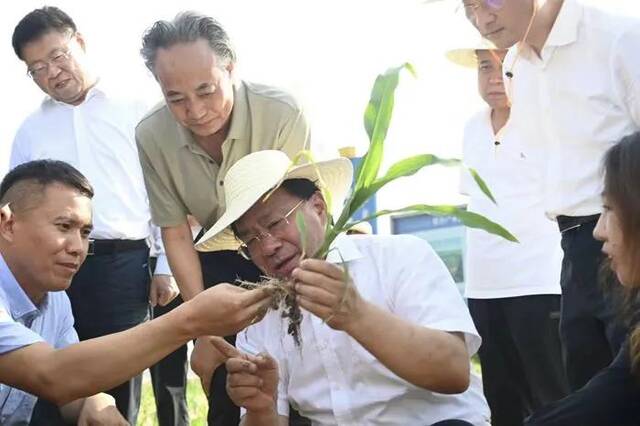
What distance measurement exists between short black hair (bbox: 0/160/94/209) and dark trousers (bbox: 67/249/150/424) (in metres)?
0.92

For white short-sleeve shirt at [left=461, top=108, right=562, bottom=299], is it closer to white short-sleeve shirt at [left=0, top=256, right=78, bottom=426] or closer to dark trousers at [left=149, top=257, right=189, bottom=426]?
dark trousers at [left=149, top=257, right=189, bottom=426]

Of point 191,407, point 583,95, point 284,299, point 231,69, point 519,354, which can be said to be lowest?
point 191,407

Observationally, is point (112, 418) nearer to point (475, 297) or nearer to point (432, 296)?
point (432, 296)

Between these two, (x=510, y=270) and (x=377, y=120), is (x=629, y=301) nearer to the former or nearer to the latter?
(x=377, y=120)

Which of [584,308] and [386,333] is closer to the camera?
[386,333]

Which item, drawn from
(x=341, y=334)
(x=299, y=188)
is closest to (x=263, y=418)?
(x=341, y=334)

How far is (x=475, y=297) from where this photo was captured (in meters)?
4.35

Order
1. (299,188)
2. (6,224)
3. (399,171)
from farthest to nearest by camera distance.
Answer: (6,224), (299,188), (399,171)

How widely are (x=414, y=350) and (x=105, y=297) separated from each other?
215cm

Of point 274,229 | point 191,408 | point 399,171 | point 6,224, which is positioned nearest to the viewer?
point 399,171

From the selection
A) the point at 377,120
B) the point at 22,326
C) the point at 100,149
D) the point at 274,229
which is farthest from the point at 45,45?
the point at 377,120

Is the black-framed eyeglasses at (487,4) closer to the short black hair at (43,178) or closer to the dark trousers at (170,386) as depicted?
the short black hair at (43,178)

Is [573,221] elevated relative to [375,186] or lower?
lower

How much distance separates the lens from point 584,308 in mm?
3312
